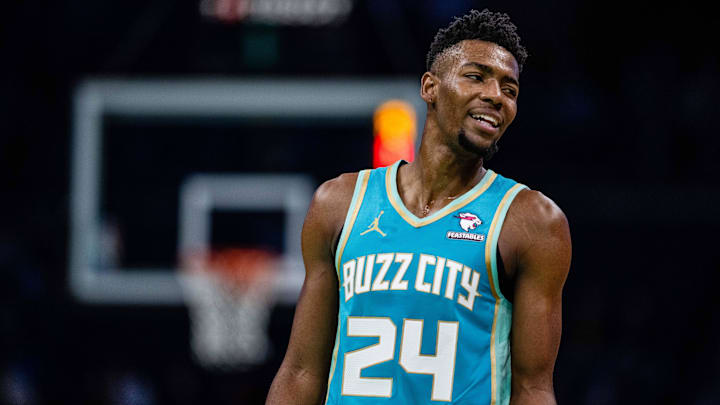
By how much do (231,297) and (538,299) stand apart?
7.44 m

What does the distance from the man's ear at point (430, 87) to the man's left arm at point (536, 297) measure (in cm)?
46

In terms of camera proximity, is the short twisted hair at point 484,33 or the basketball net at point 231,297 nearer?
the short twisted hair at point 484,33

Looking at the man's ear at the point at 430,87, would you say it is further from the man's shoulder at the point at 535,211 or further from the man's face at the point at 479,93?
the man's shoulder at the point at 535,211

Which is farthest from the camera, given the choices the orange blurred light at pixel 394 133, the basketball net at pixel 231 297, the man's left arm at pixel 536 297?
the basketball net at pixel 231 297

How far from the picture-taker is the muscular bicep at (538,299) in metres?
2.53

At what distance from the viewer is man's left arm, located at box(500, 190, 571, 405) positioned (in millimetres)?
2533

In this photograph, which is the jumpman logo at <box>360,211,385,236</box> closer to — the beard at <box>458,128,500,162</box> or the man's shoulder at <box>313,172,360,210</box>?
the man's shoulder at <box>313,172,360,210</box>

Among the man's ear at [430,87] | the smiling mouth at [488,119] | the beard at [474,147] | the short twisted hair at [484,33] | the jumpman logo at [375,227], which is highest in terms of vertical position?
the short twisted hair at [484,33]

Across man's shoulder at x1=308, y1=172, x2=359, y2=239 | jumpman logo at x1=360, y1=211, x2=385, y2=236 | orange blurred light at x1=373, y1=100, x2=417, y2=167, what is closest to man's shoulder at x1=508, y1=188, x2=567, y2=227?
jumpman logo at x1=360, y1=211, x2=385, y2=236

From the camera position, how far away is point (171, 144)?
10891 mm

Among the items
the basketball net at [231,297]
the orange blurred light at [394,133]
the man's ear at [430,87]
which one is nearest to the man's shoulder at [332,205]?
the man's ear at [430,87]

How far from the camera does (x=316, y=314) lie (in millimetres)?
2781

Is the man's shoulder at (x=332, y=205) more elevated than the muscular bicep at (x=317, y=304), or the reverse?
the man's shoulder at (x=332, y=205)

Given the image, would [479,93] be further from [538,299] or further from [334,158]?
[334,158]
